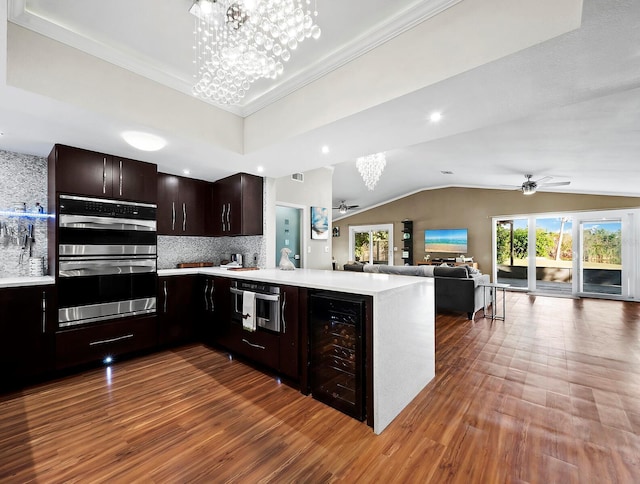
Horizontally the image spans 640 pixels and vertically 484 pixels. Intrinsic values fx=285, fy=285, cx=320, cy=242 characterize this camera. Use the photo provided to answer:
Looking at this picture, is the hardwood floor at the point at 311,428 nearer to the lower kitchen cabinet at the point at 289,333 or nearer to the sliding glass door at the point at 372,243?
A: the lower kitchen cabinet at the point at 289,333

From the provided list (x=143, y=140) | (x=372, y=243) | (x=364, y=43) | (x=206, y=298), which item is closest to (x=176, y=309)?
(x=206, y=298)

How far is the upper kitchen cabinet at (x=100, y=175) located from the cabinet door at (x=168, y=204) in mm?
479

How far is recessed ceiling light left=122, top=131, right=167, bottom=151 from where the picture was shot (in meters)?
2.58

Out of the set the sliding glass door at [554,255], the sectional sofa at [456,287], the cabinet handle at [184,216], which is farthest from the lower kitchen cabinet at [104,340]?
the sliding glass door at [554,255]

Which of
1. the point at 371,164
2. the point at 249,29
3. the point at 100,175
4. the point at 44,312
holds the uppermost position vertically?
the point at 371,164

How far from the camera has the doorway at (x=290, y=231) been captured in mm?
5082

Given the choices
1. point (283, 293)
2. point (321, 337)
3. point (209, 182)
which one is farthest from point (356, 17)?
Result: point (209, 182)

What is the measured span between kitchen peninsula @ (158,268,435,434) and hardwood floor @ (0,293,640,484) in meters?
0.13

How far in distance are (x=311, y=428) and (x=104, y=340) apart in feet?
8.08

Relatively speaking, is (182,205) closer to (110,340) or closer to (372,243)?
(110,340)

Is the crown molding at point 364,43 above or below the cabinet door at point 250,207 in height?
above

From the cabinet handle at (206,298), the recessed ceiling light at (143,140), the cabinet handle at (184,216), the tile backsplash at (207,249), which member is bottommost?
the cabinet handle at (206,298)

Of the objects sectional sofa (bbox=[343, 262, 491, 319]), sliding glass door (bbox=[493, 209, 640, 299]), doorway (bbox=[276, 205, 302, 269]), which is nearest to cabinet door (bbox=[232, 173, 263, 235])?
doorway (bbox=[276, 205, 302, 269])

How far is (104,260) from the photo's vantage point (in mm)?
3059
